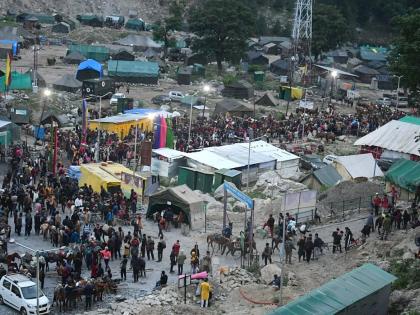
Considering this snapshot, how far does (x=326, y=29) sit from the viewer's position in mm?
85125

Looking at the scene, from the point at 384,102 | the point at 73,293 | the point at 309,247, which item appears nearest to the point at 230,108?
the point at 384,102

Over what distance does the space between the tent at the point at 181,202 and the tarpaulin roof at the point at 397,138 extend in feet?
48.5

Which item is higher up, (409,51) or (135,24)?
(409,51)

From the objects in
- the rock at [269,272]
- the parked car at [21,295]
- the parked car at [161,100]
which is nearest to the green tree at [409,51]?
the rock at [269,272]

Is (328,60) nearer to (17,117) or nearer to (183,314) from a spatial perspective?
(17,117)

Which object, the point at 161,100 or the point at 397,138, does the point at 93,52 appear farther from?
the point at 397,138

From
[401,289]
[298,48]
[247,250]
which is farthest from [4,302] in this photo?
[298,48]

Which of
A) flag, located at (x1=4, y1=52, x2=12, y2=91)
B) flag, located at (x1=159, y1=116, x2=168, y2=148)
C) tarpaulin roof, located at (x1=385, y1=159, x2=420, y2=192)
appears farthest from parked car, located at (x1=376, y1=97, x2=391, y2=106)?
tarpaulin roof, located at (x1=385, y1=159, x2=420, y2=192)

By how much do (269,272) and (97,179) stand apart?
11219mm

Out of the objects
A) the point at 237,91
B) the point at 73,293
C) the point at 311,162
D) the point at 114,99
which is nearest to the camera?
the point at 73,293

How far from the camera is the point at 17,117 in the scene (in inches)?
1780

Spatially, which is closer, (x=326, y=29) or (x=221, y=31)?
(x=221, y=31)

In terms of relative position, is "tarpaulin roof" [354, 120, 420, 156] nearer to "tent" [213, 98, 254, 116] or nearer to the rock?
"tent" [213, 98, 254, 116]

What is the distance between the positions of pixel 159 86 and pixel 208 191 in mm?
32000
